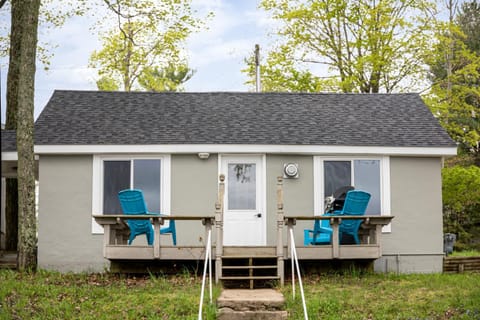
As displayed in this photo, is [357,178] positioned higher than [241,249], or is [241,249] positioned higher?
[357,178]

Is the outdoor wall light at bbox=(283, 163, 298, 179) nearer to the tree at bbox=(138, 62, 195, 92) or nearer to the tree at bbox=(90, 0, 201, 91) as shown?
the tree at bbox=(90, 0, 201, 91)

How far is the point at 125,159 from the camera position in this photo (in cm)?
1123

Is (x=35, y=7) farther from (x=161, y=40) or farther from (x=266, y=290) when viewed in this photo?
(x=161, y=40)

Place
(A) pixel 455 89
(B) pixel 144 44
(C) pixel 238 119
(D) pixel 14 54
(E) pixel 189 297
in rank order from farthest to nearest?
1. (B) pixel 144 44
2. (A) pixel 455 89
3. (D) pixel 14 54
4. (C) pixel 238 119
5. (E) pixel 189 297

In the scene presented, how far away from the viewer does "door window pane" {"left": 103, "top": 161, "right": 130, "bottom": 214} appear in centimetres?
1112

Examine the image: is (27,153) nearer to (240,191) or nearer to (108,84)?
(240,191)

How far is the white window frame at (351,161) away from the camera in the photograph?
36.7 ft

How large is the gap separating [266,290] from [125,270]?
2.58 metres

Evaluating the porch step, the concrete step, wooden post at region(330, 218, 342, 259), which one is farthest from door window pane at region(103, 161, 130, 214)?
wooden post at region(330, 218, 342, 259)

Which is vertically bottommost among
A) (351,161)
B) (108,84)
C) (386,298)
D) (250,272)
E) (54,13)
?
(386,298)

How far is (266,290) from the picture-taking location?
8719 millimetres

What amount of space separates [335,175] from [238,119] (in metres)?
2.26

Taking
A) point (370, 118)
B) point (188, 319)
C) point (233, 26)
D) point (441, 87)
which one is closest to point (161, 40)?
point (233, 26)

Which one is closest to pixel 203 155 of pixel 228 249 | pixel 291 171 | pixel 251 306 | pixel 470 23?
pixel 291 171
